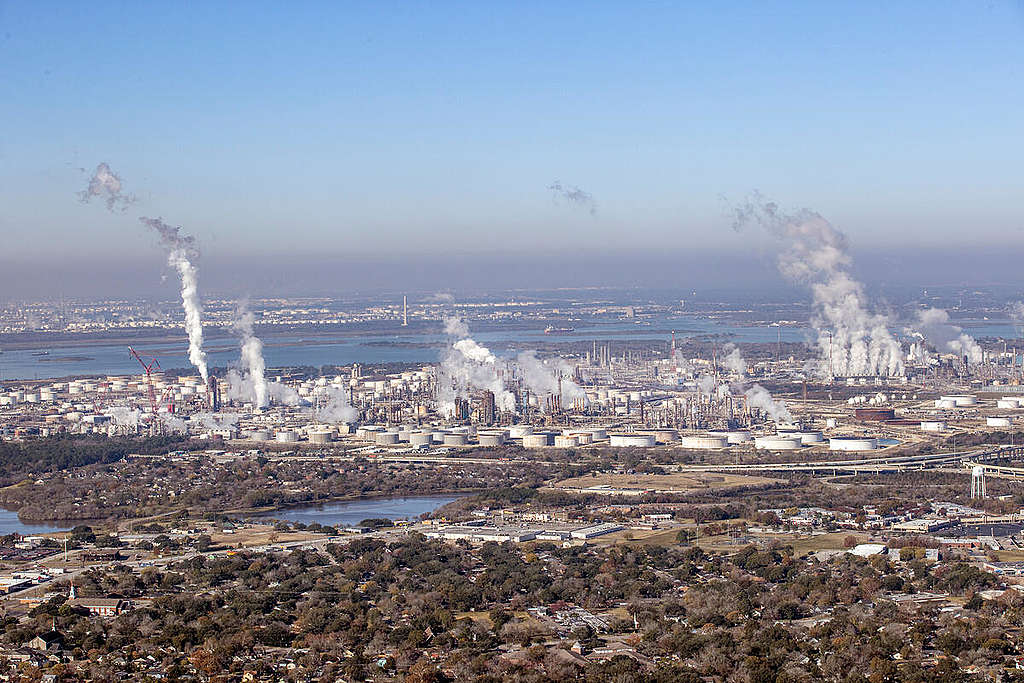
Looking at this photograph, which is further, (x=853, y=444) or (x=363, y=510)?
(x=853, y=444)

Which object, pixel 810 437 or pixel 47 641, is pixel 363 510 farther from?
pixel 810 437

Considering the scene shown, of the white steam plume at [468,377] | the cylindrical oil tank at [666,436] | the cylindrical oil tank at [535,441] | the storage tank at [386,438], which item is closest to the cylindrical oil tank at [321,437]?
the storage tank at [386,438]

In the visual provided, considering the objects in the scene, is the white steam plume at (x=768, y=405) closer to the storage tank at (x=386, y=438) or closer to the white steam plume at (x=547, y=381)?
the white steam plume at (x=547, y=381)

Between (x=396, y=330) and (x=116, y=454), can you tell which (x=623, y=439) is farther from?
(x=396, y=330)

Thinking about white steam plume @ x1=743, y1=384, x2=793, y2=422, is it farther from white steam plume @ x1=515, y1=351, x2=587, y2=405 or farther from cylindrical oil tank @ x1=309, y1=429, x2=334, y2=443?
cylindrical oil tank @ x1=309, y1=429, x2=334, y2=443

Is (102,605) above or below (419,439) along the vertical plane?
above

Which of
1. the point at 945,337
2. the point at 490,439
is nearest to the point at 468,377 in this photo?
the point at 490,439

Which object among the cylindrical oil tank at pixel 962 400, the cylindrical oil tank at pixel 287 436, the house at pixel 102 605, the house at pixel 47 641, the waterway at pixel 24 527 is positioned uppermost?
the house at pixel 47 641
